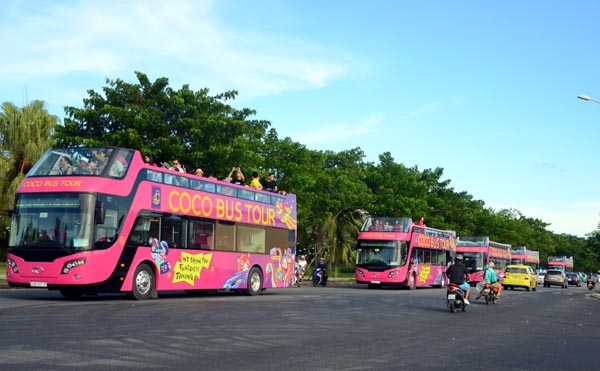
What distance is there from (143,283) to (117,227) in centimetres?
208

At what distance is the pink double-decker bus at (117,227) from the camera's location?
1844cm

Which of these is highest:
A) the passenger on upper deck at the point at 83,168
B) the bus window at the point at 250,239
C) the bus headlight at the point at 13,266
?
the passenger on upper deck at the point at 83,168

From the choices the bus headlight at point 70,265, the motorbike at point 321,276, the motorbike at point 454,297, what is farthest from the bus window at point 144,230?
the motorbike at point 321,276

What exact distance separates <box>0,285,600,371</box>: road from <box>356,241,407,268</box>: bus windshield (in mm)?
17948

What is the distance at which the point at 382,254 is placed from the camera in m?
37.6

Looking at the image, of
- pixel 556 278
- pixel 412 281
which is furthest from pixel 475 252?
pixel 412 281

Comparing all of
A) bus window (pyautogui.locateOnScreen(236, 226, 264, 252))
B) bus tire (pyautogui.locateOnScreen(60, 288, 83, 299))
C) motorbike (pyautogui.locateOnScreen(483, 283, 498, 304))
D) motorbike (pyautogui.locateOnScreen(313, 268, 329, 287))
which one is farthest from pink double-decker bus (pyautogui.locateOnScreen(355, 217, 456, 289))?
bus tire (pyautogui.locateOnScreen(60, 288, 83, 299))

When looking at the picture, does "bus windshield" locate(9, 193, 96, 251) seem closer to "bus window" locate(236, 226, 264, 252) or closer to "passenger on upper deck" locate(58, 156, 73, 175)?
"passenger on upper deck" locate(58, 156, 73, 175)

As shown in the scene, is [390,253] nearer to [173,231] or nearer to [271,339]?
[173,231]

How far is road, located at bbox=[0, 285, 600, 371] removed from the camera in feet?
30.9

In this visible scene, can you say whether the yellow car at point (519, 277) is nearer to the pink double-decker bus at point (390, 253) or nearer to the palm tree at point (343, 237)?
Answer: the pink double-decker bus at point (390, 253)

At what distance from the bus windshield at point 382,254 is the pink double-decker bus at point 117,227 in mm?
14832

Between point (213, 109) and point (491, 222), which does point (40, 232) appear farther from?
point (491, 222)

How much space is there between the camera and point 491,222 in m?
79.1
